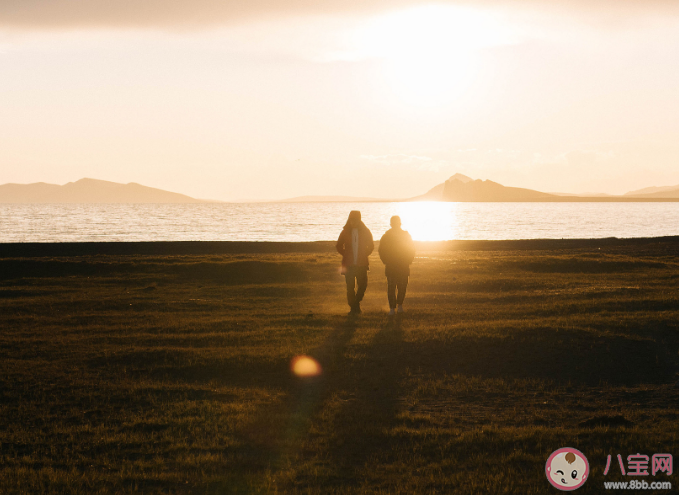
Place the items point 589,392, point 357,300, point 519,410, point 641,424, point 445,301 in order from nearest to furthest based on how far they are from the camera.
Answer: point 641,424
point 519,410
point 589,392
point 357,300
point 445,301

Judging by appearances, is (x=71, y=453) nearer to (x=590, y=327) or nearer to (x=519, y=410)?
(x=519, y=410)

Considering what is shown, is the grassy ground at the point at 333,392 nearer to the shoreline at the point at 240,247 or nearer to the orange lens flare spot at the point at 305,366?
the orange lens flare spot at the point at 305,366

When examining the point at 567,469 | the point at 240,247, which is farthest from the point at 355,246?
the point at 240,247


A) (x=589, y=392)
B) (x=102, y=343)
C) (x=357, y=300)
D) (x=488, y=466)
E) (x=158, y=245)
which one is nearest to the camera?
(x=488, y=466)

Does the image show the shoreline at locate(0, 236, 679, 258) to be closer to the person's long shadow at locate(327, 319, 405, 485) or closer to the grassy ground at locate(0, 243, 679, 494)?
the grassy ground at locate(0, 243, 679, 494)

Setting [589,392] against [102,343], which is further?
[102,343]

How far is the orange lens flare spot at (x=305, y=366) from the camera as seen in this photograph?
979 cm

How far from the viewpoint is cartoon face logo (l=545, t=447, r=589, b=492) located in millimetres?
5590

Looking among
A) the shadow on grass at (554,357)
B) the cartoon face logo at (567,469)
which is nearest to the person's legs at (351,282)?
the shadow on grass at (554,357)

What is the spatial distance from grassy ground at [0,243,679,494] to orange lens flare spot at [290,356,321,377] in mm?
172

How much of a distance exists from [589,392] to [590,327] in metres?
4.19

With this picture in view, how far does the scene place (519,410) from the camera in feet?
26.0

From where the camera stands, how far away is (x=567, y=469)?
582 centimetres

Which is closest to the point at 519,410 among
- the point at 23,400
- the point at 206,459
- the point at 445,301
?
the point at 206,459
